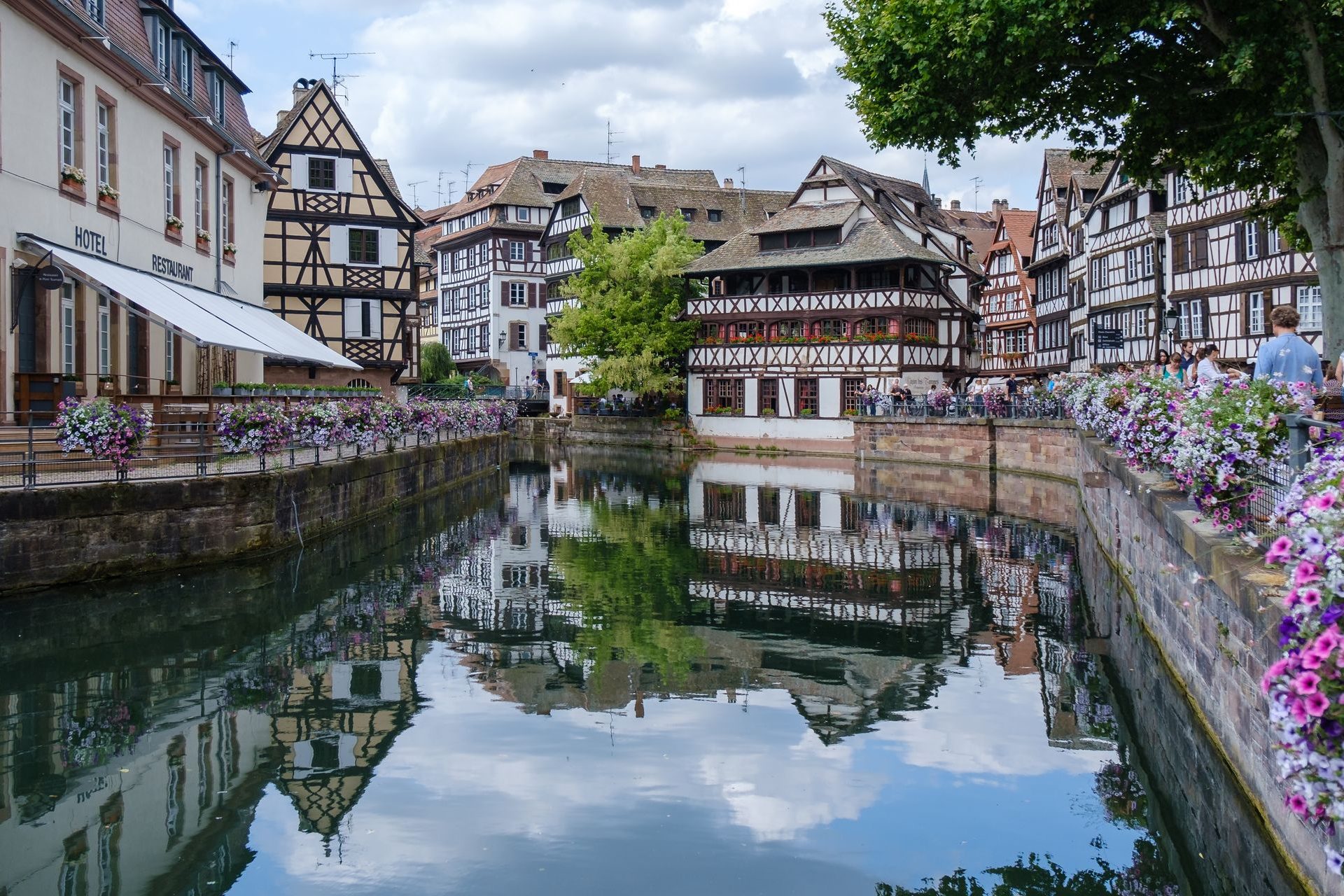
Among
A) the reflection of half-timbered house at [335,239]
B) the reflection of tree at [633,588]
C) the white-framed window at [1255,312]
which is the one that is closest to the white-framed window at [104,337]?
the reflection of tree at [633,588]

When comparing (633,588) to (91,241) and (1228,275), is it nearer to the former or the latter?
(91,241)

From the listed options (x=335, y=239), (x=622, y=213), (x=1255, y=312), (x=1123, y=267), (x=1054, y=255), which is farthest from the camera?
(x=622, y=213)

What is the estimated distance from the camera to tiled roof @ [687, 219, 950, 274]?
49438mm

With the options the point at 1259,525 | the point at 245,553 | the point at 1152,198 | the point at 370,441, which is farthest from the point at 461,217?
the point at 1259,525

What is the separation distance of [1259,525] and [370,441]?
1894 centimetres

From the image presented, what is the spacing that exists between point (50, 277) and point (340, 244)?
25022mm

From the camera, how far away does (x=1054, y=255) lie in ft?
193

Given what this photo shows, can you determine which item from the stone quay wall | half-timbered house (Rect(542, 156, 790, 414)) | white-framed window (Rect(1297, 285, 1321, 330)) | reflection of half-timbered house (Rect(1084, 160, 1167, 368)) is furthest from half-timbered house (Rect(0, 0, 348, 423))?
half-timbered house (Rect(542, 156, 790, 414))

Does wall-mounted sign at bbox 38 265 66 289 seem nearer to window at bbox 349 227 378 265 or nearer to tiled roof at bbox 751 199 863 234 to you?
window at bbox 349 227 378 265

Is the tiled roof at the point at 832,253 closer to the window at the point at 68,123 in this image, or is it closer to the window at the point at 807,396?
the window at the point at 807,396

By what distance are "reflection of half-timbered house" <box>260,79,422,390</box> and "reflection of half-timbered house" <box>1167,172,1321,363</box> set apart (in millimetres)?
25050

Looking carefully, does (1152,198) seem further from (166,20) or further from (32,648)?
(32,648)

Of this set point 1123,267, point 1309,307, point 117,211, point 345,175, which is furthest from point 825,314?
point 117,211

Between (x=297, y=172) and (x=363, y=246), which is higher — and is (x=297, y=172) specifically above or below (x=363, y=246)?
above
